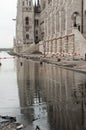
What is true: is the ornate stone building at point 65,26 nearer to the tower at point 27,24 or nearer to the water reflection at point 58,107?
the water reflection at point 58,107

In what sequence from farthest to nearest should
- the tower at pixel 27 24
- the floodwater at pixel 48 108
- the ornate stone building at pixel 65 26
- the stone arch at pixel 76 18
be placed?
the tower at pixel 27 24
the stone arch at pixel 76 18
the ornate stone building at pixel 65 26
the floodwater at pixel 48 108

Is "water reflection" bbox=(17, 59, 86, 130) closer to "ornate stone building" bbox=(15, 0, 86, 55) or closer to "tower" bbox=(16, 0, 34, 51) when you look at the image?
"ornate stone building" bbox=(15, 0, 86, 55)

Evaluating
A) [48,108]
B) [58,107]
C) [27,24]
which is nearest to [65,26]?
[58,107]

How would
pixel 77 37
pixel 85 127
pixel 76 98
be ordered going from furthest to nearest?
1. pixel 77 37
2. pixel 76 98
3. pixel 85 127

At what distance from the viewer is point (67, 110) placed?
22250 millimetres

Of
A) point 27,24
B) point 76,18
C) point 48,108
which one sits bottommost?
point 48,108

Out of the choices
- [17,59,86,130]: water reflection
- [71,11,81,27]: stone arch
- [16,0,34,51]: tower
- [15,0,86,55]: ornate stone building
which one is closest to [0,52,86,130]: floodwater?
[17,59,86,130]: water reflection

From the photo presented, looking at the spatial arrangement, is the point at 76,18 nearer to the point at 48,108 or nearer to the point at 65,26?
the point at 65,26

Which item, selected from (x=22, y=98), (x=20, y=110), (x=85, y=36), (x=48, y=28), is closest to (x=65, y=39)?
(x=85, y=36)

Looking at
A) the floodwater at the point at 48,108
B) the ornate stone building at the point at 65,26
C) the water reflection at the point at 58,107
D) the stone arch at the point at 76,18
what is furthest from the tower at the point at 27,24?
the water reflection at the point at 58,107

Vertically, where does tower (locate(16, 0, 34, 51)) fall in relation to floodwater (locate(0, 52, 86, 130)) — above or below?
above

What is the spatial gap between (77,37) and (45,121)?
60.0 m

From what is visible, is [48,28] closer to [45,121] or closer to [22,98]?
[22,98]

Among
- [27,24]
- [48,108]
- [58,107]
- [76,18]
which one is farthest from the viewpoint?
[27,24]
